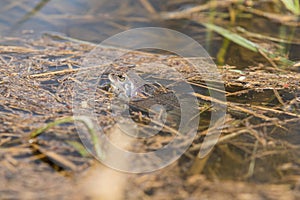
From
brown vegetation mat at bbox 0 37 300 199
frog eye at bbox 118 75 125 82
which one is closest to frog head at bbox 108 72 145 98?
frog eye at bbox 118 75 125 82

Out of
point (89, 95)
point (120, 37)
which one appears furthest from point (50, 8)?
point (89, 95)

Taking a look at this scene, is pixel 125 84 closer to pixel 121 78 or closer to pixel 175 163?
pixel 121 78

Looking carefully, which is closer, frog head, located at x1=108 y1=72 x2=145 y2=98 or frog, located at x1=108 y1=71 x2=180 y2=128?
frog, located at x1=108 y1=71 x2=180 y2=128

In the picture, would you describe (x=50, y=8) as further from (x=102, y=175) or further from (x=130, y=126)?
(x=102, y=175)

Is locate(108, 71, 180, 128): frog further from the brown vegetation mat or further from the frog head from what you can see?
the brown vegetation mat

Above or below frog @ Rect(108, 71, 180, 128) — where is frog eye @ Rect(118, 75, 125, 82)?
above

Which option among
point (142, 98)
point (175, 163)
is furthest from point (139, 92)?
point (175, 163)

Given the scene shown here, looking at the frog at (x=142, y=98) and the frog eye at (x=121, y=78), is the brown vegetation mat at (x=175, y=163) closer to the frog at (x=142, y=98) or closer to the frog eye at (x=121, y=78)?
the frog at (x=142, y=98)

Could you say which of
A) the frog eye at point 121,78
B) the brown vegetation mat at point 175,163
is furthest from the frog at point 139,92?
the brown vegetation mat at point 175,163
